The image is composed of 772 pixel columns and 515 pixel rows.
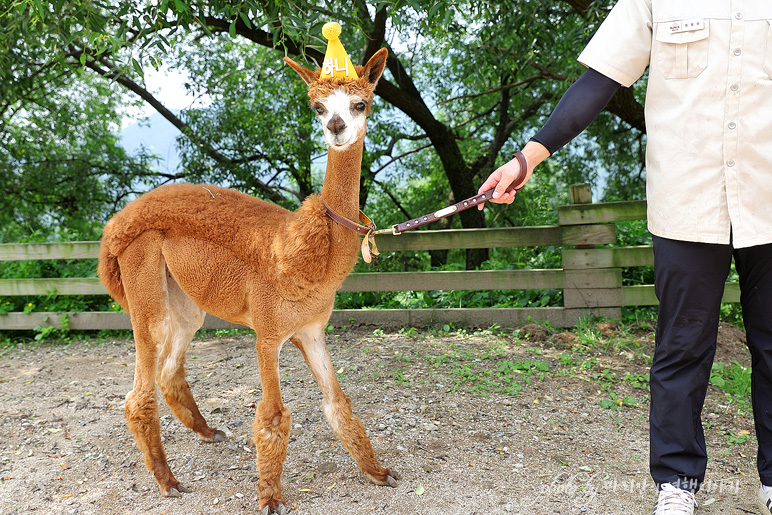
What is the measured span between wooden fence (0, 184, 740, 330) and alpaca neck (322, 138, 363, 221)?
10.4 ft

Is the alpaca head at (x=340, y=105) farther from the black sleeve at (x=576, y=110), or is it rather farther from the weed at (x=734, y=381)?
the weed at (x=734, y=381)

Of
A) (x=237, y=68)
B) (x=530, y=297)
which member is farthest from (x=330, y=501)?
(x=237, y=68)

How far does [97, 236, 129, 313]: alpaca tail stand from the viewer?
334 cm

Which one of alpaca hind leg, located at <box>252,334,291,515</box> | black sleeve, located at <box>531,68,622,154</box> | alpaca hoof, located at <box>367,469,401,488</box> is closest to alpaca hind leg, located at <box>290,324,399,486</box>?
alpaca hoof, located at <box>367,469,401,488</box>

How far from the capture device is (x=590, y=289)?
5.71 meters

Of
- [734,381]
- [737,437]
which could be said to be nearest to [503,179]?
[737,437]

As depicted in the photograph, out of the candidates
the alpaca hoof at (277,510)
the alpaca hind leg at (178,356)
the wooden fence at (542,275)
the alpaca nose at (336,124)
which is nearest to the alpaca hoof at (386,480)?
the alpaca hoof at (277,510)

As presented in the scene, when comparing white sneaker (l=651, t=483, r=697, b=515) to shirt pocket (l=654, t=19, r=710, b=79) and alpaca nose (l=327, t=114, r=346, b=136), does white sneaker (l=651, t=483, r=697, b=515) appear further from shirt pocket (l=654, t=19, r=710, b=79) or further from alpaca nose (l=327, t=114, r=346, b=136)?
alpaca nose (l=327, t=114, r=346, b=136)

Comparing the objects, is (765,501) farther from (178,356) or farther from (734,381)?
(178,356)

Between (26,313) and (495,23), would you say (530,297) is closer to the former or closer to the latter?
(495,23)

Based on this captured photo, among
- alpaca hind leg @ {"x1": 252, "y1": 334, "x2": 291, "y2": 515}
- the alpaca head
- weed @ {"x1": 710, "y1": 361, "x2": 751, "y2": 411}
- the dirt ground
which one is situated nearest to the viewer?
the alpaca head

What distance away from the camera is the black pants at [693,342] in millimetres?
2359

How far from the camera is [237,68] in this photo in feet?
29.8

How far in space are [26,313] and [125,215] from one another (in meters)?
4.64
